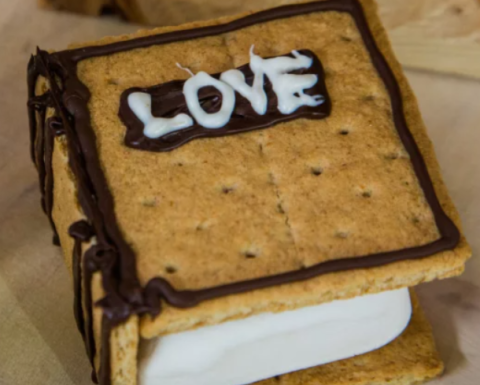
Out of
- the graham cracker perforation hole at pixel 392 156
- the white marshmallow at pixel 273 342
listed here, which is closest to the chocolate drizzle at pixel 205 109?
the graham cracker perforation hole at pixel 392 156

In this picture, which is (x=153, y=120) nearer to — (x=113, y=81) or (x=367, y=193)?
(x=113, y=81)

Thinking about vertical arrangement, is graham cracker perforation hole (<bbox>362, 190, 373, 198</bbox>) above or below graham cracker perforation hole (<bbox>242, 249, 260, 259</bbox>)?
below

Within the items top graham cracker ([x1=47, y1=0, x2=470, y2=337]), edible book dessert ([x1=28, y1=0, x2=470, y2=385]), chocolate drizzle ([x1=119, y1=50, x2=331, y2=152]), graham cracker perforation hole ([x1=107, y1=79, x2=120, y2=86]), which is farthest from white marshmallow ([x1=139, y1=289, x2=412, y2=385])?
graham cracker perforation hole ([x1=107, y1=79, x2=120, y2=86])

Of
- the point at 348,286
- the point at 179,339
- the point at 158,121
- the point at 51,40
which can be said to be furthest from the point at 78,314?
the point at 51,40

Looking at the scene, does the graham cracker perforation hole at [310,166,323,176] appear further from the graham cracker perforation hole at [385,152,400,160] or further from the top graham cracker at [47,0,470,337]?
the graham cracker perforation hole at [385,152,400,160]

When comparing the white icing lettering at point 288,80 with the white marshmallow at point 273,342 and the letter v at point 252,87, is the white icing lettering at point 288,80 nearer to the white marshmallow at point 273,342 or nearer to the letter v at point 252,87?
the letter v at point 252,87

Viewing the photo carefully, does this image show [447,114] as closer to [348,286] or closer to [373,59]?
[373,59]

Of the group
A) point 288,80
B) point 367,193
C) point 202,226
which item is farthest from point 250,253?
point 288,80

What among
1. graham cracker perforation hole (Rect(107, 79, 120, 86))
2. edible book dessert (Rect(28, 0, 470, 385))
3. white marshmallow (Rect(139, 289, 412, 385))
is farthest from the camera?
graham cracker perforation hole (Rect(107, 79, 120, 86))
